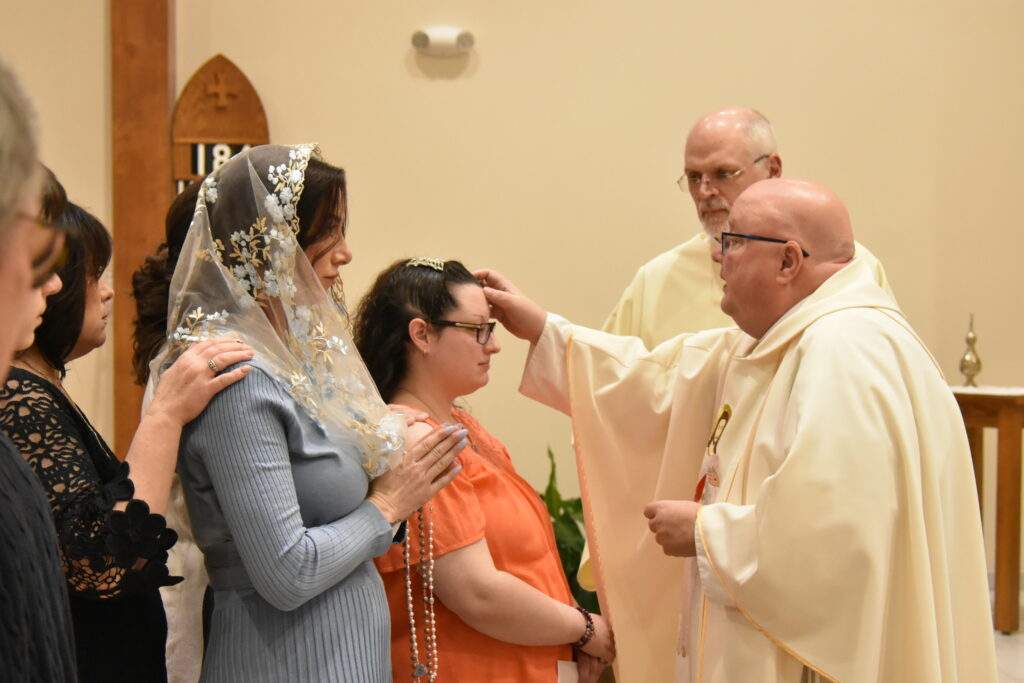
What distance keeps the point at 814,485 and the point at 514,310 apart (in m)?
0.98

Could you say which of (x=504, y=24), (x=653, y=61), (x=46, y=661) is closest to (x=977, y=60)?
(x=653, y=61)

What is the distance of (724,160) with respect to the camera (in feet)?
11.2

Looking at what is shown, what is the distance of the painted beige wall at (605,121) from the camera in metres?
5.05

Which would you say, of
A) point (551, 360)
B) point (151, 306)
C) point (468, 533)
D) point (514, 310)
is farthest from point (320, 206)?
point (551, 360)

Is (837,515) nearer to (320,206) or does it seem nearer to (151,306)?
(320,206)

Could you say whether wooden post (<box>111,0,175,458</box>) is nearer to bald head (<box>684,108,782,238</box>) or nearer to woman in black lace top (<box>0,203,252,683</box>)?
bald head (<box>684,108,782,238</box>)

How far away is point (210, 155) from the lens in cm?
493

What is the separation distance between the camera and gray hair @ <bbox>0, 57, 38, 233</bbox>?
0.81 m

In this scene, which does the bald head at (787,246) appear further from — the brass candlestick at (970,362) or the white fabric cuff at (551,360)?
the brass candlestick at (970,362)

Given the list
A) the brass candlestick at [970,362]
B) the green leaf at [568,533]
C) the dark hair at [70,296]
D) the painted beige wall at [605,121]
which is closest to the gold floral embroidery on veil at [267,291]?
the dark hair at [70,296]

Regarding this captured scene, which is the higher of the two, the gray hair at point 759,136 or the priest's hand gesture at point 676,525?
the gray hair at point 759,136

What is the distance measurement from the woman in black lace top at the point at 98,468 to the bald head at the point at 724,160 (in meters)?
1.96

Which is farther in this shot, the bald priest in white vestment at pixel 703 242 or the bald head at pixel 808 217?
the bald priest in white vestment at pixel 703 242

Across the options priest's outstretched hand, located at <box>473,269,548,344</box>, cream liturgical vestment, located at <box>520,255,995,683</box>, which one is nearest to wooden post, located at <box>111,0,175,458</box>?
priest's outstretched hand, located at <box>473,269,548,344</box>
